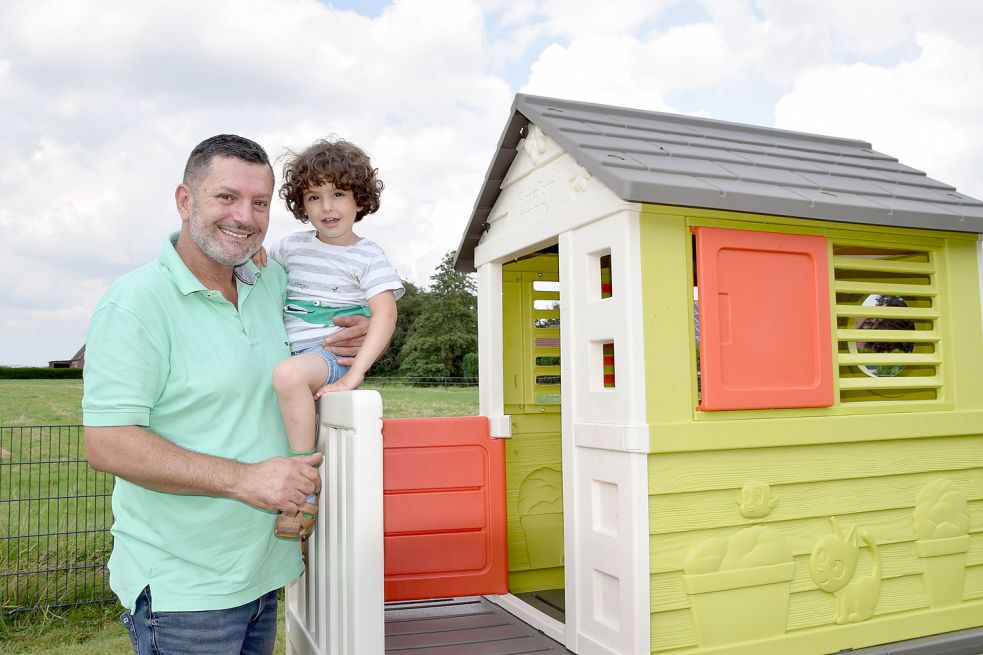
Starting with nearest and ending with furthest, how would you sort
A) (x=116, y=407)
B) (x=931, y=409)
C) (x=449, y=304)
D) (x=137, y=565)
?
(x=116, y=407)
(x=137, y=565)
(x=931, y=409)
(x=449, y=304)

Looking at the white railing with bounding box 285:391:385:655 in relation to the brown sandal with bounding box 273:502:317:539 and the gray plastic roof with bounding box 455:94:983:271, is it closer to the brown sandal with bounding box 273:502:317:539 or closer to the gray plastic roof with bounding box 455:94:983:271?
the brown sandal with bounding box 273:502:317:539

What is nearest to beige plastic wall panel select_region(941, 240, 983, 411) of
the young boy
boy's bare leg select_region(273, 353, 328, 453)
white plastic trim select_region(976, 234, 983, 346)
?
white plastic trim select_region(976, 234, 983, 346)

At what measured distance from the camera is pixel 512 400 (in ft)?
14.5

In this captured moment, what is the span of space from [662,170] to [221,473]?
6.38ft

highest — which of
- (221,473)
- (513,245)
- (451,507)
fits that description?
(513,245)

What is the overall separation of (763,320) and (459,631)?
1969 mm

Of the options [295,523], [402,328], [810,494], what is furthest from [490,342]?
[402,328]

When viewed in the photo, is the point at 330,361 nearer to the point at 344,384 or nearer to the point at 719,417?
the point at 344,384

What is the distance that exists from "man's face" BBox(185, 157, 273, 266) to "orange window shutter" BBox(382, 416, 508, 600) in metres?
1.51

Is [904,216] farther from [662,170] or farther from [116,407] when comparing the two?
[116,407]

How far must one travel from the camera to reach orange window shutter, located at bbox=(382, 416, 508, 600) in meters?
3.75

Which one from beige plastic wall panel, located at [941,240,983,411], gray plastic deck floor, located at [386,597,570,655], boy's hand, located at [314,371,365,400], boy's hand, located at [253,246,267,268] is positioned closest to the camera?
boy's hand, located at [314,371,365,400]

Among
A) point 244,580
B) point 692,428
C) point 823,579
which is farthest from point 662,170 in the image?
point 244,580

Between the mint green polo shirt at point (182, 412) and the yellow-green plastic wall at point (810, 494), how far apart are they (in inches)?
55.9
